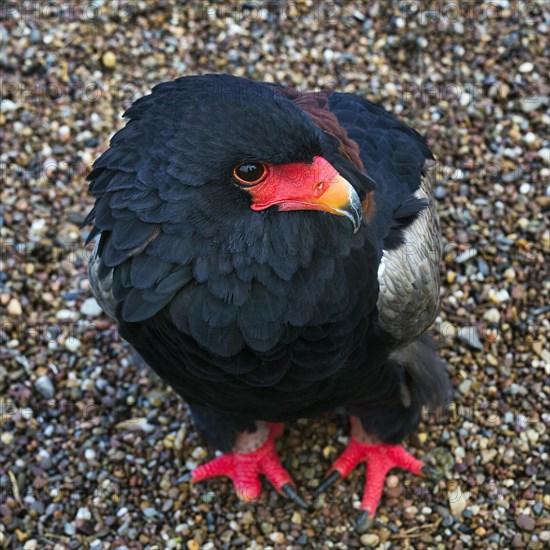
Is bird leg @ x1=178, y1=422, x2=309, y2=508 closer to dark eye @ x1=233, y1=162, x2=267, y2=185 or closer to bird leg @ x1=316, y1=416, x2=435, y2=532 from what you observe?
bird leg @ x1=316, y1=416, x2=435, y2=532

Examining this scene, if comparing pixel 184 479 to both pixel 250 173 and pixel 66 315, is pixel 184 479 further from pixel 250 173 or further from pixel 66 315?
pixel 250 173

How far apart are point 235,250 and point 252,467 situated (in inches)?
87.1

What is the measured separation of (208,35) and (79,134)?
1.32m

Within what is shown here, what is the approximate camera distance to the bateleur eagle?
3.15m

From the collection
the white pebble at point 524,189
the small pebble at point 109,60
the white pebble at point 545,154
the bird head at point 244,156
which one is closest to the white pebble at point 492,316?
the white pebble at point 524,189

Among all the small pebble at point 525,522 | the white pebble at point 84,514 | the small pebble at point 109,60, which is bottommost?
the white pebble at point 84,514

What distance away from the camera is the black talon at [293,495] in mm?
4938

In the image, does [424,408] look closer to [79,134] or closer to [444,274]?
[444,274]

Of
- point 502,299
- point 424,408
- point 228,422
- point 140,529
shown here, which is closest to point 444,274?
point 502,299

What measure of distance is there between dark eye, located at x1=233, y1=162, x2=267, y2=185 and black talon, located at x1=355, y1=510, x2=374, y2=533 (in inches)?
99.1

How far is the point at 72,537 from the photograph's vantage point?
16.0ft

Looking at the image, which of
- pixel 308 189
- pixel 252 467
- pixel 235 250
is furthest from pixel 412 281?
pixel 252 467

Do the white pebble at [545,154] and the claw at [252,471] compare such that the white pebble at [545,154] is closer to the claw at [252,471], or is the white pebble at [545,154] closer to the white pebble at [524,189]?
the white pebble at [524,189]


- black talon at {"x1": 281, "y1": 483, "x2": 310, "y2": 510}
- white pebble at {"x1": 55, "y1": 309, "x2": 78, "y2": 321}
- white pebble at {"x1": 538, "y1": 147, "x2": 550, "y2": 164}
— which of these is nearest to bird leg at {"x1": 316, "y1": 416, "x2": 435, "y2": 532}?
black talon at {"x1": 281, "y1": 483, "x2": 310, "y2": 510}
